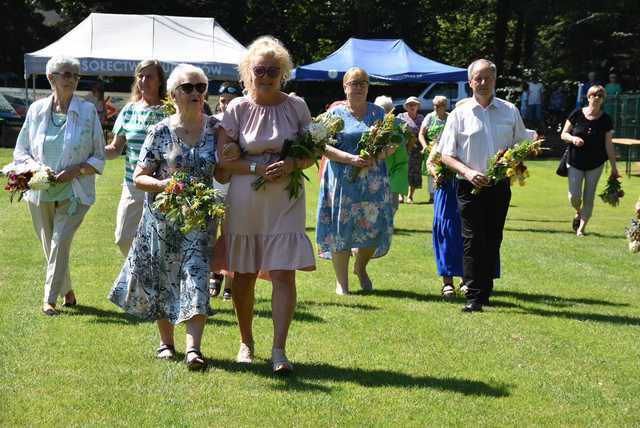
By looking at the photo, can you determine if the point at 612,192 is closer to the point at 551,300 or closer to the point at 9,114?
the point at 551,300

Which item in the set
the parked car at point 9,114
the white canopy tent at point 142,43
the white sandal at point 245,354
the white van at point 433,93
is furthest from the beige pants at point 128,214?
the white van at point 433,93

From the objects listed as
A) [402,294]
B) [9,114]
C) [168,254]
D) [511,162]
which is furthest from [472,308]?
[9,114]

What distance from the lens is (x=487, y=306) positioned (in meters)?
9.86

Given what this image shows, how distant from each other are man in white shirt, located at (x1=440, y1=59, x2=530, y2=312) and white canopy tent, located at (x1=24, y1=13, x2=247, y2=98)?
17508 mm

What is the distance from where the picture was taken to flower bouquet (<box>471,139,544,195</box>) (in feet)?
29.6

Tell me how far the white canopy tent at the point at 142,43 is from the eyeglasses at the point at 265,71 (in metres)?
19.8

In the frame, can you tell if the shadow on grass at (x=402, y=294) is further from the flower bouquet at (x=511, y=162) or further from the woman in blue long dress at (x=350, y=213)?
the flower bouquet at (x=511, y=162)

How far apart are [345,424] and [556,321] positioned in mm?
3781

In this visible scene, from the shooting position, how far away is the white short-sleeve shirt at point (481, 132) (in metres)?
9.32

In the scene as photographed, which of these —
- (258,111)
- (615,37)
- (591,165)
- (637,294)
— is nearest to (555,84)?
(615,37)

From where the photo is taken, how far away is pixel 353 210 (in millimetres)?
10477

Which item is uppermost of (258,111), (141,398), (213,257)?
(258,111)

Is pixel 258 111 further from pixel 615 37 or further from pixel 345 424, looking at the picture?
pixel 615 37

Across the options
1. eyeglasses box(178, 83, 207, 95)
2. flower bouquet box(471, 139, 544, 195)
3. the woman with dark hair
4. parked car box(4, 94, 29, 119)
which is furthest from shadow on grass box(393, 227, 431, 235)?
parked car box(4, 94, 29, 119)
